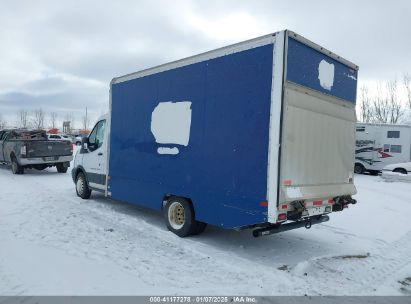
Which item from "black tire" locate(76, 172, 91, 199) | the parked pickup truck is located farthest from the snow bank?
the parked pickup truck

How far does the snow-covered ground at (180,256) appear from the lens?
15.1ft

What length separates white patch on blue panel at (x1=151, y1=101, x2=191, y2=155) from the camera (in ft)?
22.7

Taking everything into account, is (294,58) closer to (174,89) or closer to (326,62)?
(326,62)

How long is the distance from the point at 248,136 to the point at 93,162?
566 cm

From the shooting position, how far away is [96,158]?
988 centimetres

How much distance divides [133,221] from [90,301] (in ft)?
13.2

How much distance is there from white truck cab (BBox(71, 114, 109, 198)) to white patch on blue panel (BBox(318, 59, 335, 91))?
18.0ft

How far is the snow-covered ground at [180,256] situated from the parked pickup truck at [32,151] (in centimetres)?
738

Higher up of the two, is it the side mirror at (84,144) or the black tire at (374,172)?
the side mirror at (84,144)

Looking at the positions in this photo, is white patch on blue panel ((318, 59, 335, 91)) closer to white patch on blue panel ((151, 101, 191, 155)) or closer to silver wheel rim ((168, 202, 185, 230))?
white patch on blue panel ((151, 101, 191, 155))

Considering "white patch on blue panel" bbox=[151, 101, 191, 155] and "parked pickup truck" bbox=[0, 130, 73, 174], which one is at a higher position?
"white patch on blue panel" bbox=[151, 101, 191, 155]

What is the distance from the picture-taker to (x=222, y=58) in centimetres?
624

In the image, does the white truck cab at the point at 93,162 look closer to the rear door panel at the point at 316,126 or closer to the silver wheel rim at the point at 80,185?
the silver wheel rim at the point at 80,185

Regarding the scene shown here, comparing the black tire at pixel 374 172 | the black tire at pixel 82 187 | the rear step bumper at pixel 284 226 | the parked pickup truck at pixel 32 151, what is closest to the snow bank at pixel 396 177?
the black tire at pixel 374 172
